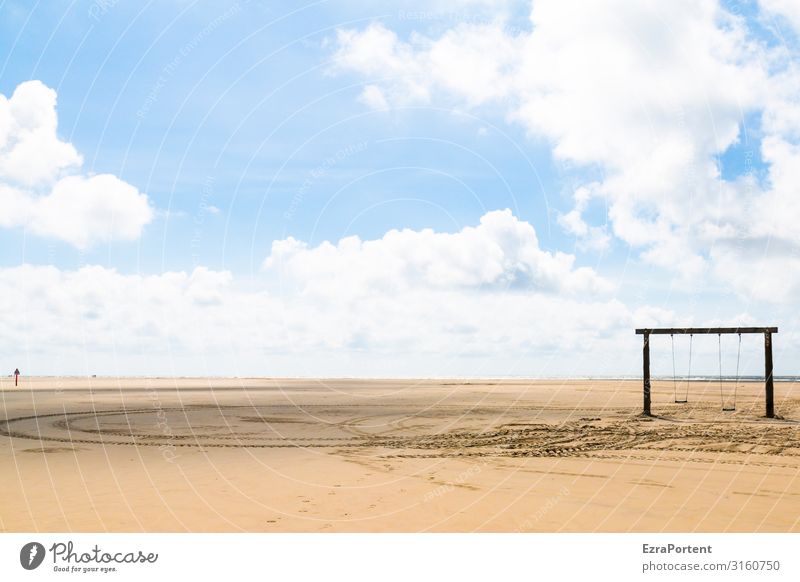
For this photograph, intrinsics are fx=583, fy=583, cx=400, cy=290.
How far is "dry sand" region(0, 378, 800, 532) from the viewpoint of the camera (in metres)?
8.78

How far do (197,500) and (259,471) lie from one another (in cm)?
264

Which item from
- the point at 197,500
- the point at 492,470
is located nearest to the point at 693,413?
the point at 492,470

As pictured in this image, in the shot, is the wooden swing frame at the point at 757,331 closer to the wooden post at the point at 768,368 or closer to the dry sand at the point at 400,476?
the wooden post at the point at 768,368
